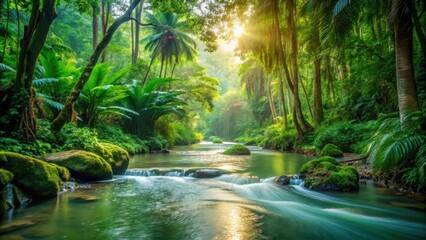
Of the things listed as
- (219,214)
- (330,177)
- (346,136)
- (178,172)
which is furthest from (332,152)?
(219,214)

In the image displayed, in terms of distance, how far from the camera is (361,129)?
36.3 feet

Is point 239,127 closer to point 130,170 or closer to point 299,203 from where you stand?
point 130,170

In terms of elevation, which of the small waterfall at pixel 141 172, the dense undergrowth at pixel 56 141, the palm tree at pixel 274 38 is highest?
the palm tree at pixel 274 38

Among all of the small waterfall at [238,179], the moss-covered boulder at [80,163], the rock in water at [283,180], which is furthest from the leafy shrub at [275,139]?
the moss-covered boulder at [80,163]

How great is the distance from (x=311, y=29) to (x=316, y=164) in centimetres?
962

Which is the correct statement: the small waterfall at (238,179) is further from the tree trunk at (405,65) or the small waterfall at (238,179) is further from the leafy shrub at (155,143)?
the leafy shrub at (155,143)

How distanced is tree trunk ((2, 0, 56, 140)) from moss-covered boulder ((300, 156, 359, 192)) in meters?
6.71

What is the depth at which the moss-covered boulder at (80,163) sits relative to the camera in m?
6.19

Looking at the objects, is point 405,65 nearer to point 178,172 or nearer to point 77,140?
point 178,172

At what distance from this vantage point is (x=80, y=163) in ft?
20.6

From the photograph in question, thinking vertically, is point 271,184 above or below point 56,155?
below

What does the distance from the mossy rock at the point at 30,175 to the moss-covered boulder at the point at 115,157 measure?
8.47ft

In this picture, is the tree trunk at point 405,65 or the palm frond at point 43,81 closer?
the tree trunk at point 405,65

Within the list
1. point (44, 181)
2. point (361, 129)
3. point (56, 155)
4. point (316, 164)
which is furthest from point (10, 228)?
point (361, 129)
